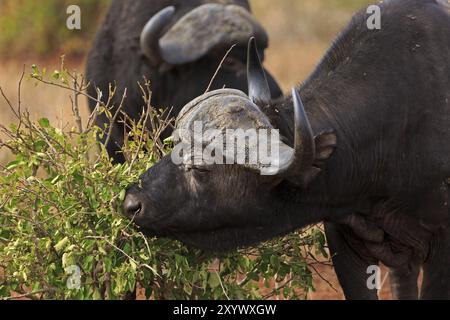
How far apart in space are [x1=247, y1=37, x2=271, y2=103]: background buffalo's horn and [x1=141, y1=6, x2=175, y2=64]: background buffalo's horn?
9.61ft

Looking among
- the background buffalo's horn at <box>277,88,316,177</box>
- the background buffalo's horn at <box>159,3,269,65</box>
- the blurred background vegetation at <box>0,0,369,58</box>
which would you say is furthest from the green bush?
the blurred background vegetation at <box>0,0,369,58</box>

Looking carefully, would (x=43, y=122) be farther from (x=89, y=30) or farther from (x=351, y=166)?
(x=89, y=30)

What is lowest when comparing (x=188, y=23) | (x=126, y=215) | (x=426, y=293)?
(x=426, y=293)

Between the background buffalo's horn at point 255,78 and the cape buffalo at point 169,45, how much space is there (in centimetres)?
284

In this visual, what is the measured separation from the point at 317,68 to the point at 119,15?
3417mm

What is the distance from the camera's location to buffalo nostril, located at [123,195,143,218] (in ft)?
16.4

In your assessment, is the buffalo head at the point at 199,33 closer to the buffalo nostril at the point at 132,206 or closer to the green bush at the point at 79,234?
the green bush at the point at 79,234

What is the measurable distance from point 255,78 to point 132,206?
0.95 m

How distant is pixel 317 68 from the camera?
18.2 ft

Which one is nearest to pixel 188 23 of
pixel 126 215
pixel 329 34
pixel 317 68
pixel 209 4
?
pixel 209 4

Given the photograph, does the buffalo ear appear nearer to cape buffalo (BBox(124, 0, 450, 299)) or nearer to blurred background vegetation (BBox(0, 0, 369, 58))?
cape buffalo (BBox(124, 0, 450, 299))

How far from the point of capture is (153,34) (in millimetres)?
8328

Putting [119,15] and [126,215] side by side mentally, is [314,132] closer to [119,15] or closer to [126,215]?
[126,215]

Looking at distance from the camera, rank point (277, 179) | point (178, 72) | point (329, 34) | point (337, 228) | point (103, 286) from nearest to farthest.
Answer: point (277, 179) → point (103, 286) → point (337, 228) → point (178, 72) → point (329, 34)
